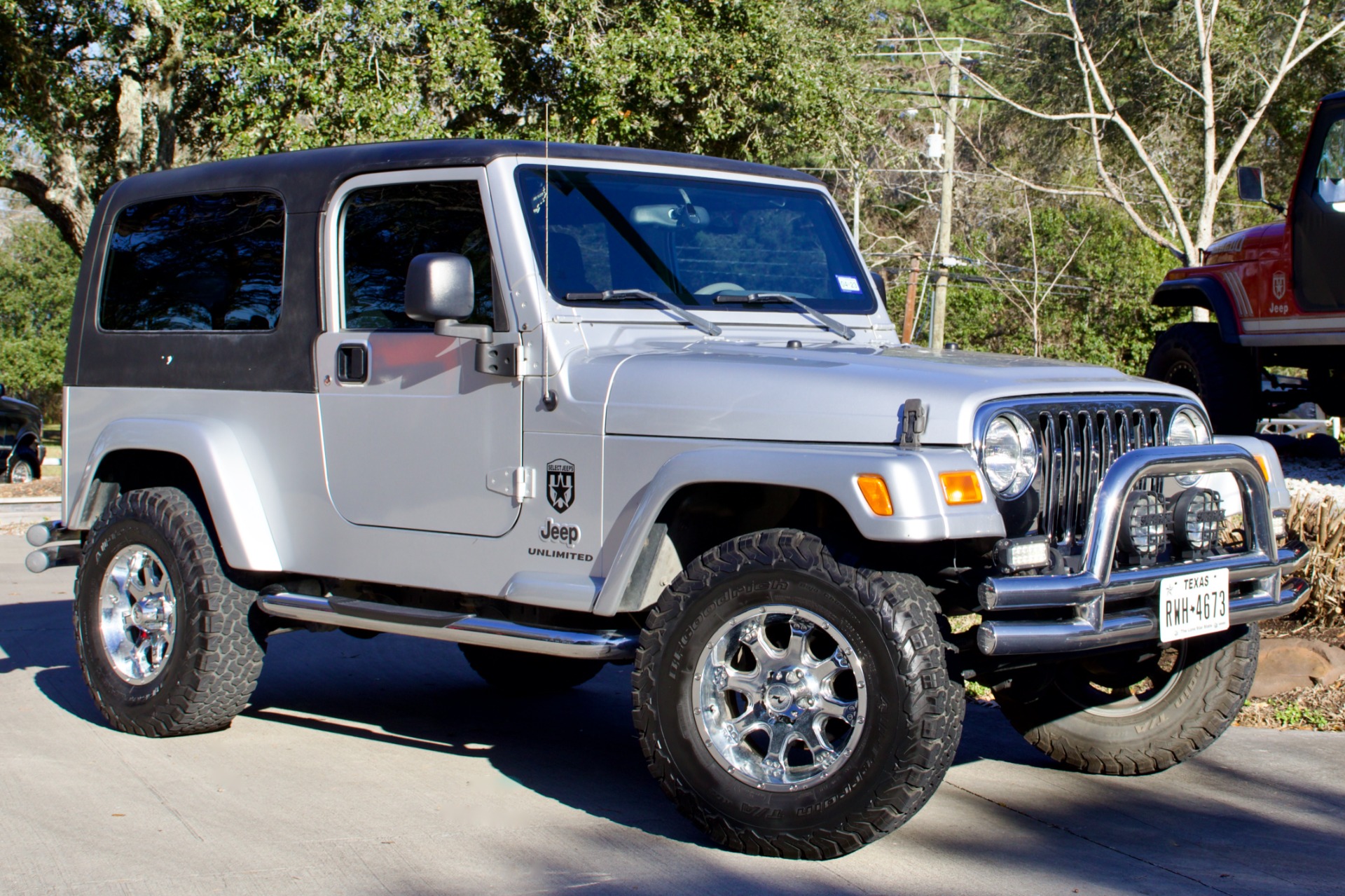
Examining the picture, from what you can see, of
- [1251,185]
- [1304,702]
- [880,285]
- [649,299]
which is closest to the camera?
[649,299]

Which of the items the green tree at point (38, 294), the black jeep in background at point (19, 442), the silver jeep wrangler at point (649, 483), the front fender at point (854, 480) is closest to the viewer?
the front fender at point (854, 480)

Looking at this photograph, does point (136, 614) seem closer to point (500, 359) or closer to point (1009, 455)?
point (500, 359)

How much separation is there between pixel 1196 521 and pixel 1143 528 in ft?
0.65

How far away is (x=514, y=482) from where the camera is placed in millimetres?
4566

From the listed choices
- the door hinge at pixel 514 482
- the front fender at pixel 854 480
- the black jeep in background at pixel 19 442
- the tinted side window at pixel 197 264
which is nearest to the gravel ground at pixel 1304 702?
the front fender at pixel 854 480

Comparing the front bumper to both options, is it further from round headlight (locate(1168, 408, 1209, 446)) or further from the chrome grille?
round headlight (locate(1168, 408, 1209, 446))

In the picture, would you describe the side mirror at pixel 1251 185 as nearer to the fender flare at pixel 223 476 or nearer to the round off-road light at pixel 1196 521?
the round off-road light at pixel 1196 521

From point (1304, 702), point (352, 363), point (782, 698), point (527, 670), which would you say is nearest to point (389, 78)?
point (527, 670)

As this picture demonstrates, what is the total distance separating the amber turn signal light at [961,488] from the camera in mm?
3721

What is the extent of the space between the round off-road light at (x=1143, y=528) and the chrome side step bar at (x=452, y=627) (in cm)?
148

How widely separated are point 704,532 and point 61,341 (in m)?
41.3

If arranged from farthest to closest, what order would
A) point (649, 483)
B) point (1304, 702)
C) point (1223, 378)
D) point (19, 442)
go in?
1. point (19, 442)
2. point (1223, 378)
3. point (1304, 702)
4. point (649, 483)

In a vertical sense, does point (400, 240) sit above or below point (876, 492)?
above

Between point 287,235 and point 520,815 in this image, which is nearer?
point 520,815
